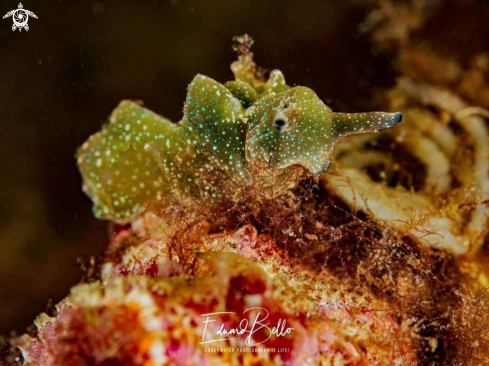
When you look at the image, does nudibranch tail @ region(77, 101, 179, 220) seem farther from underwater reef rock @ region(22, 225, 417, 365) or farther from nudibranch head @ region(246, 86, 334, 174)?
nudibranch head @ region(246, 86, 334, 174)

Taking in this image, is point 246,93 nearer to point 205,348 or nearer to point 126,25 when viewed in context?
point 126,25

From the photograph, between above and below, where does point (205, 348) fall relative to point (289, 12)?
below

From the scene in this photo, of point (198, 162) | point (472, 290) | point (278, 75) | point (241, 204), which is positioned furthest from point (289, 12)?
point (472, 290)

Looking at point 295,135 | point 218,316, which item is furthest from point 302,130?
point 218,316

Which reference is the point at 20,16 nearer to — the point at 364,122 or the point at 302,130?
the point at 302,130

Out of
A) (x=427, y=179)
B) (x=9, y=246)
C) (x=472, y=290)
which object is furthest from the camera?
(x=9, y=246)
